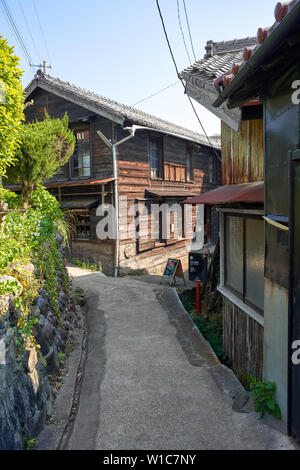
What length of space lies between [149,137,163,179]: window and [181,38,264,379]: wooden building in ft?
25.1

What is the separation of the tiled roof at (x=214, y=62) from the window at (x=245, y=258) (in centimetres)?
258

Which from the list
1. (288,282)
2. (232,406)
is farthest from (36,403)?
(288,282)

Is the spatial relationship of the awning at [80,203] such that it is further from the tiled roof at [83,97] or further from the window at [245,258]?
the window at [245,258]

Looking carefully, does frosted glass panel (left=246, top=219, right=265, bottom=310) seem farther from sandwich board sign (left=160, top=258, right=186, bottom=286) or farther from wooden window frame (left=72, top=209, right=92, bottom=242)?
wooden window frame (left=72, top=209, right=92, bottom=242)

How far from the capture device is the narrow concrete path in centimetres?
329

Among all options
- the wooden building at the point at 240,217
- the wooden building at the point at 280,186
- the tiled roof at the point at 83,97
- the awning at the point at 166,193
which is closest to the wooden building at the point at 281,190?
the wooden building at the point at 280,186

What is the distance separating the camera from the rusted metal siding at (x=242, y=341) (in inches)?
188

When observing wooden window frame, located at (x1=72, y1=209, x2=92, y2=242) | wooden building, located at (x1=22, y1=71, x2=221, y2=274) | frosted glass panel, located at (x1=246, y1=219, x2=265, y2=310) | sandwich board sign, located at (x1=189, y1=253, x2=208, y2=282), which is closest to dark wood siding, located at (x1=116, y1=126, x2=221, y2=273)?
wooden building, located at (x1=22, y1=71, x2=221, y2=274)

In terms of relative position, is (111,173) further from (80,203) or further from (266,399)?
(266,399)

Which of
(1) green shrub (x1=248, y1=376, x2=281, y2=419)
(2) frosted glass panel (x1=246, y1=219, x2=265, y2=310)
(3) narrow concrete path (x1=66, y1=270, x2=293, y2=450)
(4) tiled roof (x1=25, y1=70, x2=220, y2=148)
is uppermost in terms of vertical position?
(4) tiled roof (x1=25, y1=70, x2=220, y2=148)

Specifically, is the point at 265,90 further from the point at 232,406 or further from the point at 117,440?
the point at 117,440

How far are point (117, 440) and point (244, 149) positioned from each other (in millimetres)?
4941

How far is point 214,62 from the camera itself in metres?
6.54
